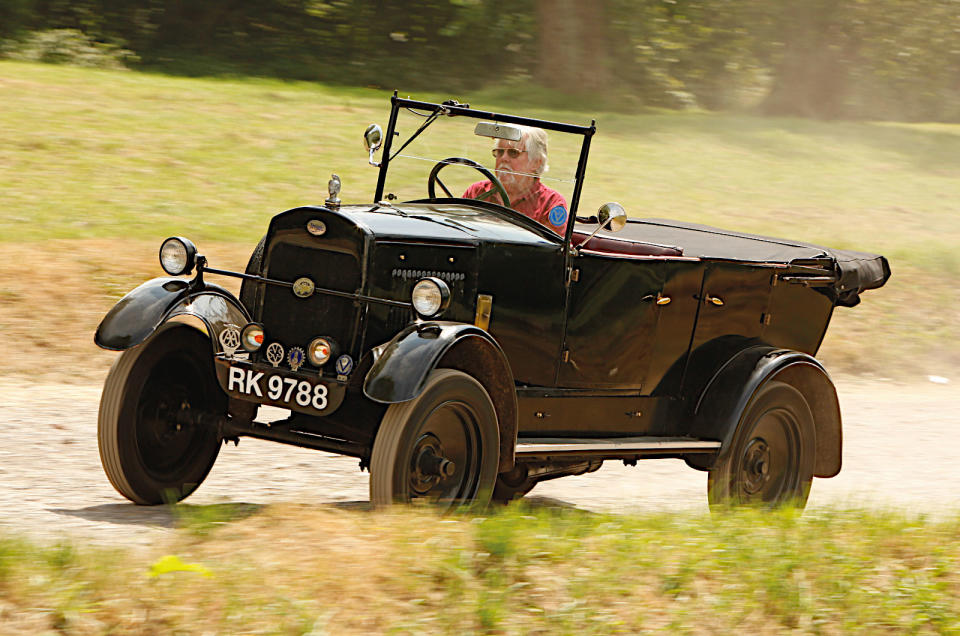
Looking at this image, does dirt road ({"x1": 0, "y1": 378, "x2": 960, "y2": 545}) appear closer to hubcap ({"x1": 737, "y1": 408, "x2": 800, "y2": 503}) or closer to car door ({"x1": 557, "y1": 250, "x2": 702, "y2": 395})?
hubcap ({"x1": 737, "y1": 408, "x2": 800, "y2": 503})

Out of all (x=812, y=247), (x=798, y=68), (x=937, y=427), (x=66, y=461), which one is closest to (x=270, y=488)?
(x=66, y=461)

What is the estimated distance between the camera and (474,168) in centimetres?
673

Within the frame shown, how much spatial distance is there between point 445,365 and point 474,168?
1.55m

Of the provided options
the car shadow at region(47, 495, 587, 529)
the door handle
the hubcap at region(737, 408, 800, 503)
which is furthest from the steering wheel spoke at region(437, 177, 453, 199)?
the hubcap at region(737, 408, 800, 503)

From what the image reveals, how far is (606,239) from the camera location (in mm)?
6805

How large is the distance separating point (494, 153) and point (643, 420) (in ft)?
5.12

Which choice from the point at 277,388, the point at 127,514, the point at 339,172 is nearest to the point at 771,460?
the point at 277,388

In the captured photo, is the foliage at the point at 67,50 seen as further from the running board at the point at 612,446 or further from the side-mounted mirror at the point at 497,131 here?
the running board at the point at 612,446

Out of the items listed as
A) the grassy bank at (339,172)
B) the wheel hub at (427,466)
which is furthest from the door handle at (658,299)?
the grassy bank at (339,172)

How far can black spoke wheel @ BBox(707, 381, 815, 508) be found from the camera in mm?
6836

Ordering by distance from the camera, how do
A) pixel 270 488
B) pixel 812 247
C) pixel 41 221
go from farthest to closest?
pixel 41 221 < pixel 812 247 < pixel 270 488

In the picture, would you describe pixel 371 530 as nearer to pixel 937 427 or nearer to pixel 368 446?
pixel 368 446

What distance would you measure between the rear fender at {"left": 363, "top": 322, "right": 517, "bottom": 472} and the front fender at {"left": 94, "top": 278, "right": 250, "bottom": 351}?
2.55ft

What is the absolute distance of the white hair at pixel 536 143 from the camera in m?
6.60
